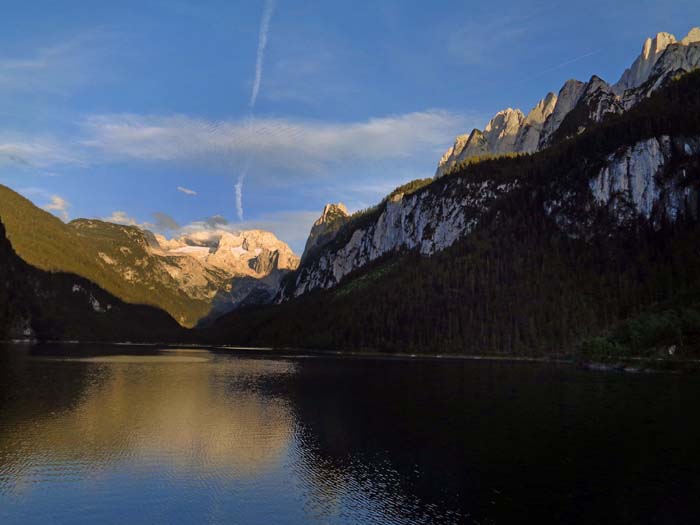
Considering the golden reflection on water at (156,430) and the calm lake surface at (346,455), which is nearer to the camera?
the calm lake surface at (346,455)

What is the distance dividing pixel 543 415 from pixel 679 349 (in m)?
113

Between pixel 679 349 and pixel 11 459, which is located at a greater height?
pixel 679 349

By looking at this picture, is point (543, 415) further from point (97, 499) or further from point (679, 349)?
point (679, 349)

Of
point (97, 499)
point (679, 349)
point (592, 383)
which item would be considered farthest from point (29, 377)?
point (679, 349)

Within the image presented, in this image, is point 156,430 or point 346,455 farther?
point 156,430

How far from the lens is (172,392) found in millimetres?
107562

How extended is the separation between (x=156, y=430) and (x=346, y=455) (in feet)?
94.2

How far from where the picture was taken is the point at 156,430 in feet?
233

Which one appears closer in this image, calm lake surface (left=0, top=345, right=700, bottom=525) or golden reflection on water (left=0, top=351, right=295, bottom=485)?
calm lake surface (left=0, top=345, right=700, bottom=525)

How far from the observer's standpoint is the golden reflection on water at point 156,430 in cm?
5531

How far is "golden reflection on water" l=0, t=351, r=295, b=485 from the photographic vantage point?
55.3 meters

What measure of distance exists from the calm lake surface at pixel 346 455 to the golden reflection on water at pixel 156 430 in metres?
0.31

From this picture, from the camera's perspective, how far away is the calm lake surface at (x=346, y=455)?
136 ft

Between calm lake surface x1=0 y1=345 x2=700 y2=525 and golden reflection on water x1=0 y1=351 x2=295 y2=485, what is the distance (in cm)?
31
